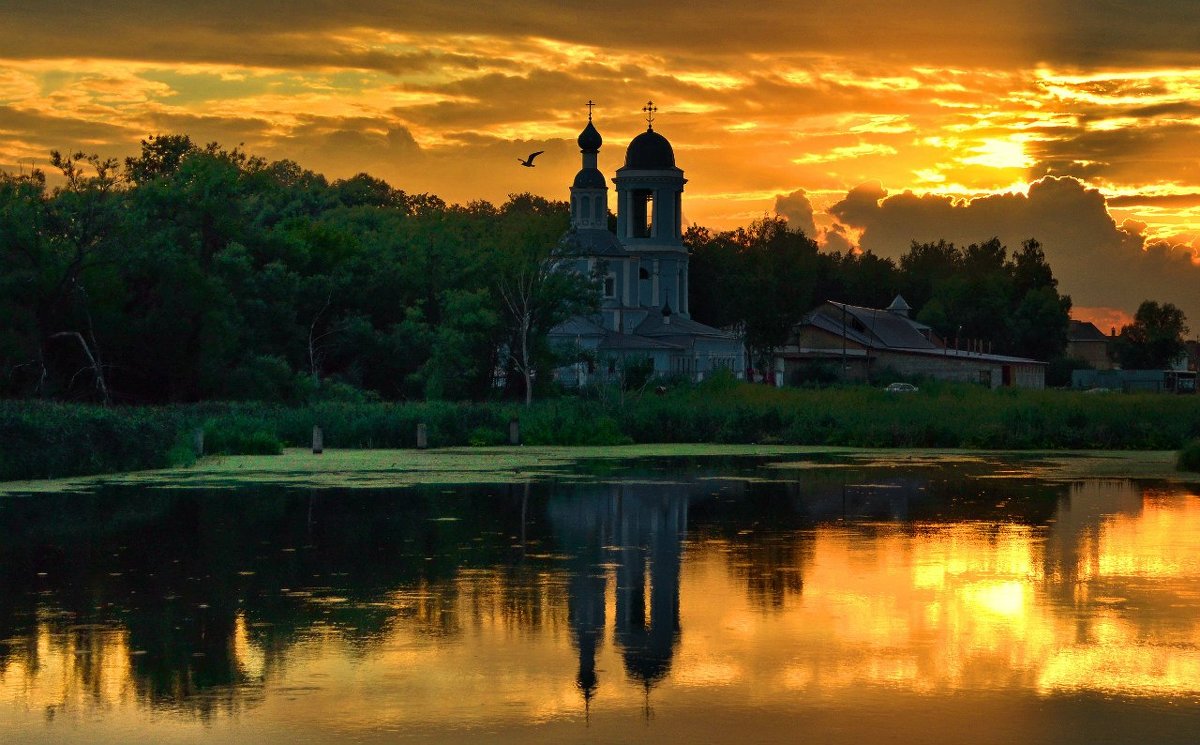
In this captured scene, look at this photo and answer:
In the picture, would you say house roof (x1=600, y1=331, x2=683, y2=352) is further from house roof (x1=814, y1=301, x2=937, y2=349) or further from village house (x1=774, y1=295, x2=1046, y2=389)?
house roof (x1=814, y1=301, x2=937, y2=349)

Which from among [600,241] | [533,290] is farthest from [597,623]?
[600,241]

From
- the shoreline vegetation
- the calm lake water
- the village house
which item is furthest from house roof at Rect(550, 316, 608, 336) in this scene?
the calm lake water

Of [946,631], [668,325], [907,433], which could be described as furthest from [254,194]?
[946,631]

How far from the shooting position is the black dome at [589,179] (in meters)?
105

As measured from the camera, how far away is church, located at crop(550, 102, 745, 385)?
98.0 m

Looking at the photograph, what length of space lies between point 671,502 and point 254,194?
53387mm

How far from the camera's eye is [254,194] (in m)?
81.6

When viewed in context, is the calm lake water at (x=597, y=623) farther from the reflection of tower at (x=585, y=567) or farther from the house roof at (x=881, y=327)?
the house roof at (x=881, y=327)

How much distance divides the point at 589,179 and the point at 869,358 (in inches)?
1010

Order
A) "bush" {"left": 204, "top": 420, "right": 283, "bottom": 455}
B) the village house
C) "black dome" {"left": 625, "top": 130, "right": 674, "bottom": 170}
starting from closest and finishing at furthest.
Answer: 1. "bush" {"left": 204, "top": 420, "right": 283, "bottom": 455}
2. "black dome" {"left": 625, "top": 130, "right": 674, "bottom": 170}
3. the village house

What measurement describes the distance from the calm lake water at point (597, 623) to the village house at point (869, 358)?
80.5m

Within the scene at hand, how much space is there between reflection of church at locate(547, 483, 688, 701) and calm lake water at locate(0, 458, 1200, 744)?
0.07 m

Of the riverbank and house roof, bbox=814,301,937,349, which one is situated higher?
house roof, bbox=814,301,937,349

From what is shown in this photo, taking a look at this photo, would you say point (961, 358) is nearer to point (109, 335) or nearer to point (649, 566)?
point (109, 335)
